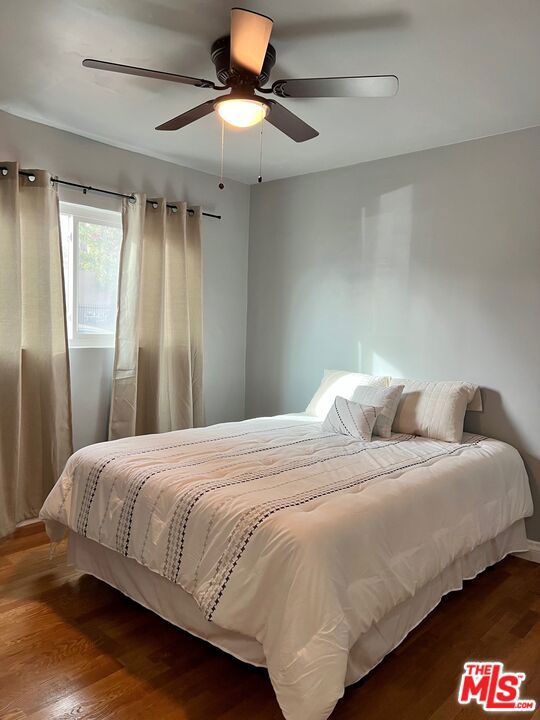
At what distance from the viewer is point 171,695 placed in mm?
1910

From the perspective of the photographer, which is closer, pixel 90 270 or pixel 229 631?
pixel 229 631

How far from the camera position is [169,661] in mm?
2100

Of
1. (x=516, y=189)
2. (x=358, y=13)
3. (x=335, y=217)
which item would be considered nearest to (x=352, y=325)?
(x=335, y=217)

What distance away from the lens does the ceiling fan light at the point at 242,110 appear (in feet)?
6.98

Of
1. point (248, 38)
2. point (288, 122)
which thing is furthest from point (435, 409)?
point (248, 38)

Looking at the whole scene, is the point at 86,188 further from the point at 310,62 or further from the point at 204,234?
the point at 310,62

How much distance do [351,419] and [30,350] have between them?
1.99m

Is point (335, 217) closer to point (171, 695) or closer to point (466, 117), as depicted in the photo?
point (466, 117)

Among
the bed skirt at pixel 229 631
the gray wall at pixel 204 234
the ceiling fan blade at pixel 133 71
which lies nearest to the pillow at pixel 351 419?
the bed skirt at pixel 229 631

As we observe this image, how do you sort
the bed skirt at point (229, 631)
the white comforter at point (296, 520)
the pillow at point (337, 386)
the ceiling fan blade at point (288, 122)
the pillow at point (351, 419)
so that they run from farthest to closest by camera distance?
the pillow at point (337, 386) < the pillow at point (351, 419) < the ceiling fan blade at point (288, 122) < the bed skirt at point (229, 631) < the white comforter at point (296, 520)

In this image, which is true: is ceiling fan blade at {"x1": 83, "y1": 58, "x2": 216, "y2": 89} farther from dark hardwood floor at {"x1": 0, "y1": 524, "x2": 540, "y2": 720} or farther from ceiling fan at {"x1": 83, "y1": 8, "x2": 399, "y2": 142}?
dark hardwood floor at {"x1": 0, "y1": 524, "x2": 540, "y2": 720}

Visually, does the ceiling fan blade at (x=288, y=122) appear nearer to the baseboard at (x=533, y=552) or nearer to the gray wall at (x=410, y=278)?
the gray wall at (x=410, y=278)

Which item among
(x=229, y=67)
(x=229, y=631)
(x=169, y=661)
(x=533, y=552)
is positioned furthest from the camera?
(x=533, y=552)

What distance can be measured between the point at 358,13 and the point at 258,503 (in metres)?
1.88
